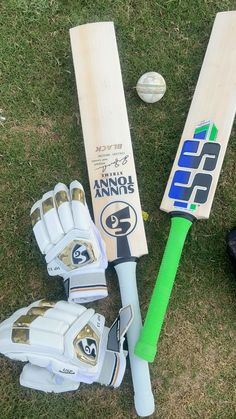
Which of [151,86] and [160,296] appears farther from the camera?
[151,86]

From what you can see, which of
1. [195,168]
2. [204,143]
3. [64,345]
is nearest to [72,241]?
[64,345]

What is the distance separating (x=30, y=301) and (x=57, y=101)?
3.47 feet

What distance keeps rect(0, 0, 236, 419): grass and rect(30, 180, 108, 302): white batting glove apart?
0.72 ft

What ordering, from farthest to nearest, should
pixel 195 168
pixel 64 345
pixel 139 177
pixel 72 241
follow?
pixel 139 177
pixel 195 168
pixel 72 241
pixel 64 345

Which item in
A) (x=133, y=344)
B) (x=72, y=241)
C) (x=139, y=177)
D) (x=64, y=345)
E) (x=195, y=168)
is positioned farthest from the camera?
(x=139, y=177)

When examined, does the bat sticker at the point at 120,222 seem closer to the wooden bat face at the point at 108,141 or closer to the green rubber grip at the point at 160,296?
the wooden bat face at the point at 108,141

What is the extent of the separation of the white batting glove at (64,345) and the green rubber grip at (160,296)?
94 millimetres

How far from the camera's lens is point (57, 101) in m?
3.04

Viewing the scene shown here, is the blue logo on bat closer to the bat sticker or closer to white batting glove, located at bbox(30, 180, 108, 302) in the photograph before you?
the bat sticker

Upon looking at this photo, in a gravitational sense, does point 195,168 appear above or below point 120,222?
above

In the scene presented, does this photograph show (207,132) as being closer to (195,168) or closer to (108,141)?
(195,168)

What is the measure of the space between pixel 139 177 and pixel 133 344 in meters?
0.86

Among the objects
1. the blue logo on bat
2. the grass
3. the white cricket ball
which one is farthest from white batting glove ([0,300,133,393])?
the white cricket ball

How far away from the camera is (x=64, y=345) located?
2.46m
